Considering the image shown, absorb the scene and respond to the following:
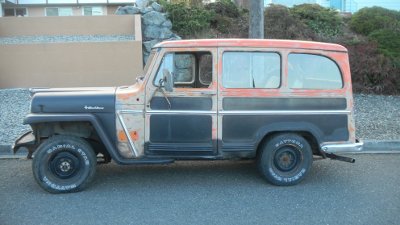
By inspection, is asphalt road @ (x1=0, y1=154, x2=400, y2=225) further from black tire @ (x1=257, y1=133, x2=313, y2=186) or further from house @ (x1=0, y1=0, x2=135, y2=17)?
house @ (x1=0, y1=0, x2=135, y2=17)

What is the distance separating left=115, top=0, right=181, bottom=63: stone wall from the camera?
46.8ft

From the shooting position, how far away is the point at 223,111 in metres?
5.81

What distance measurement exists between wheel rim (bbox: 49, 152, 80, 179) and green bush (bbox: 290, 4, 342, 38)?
10960mm

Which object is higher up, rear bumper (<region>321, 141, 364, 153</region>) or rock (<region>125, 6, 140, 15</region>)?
rock (<region>125, 6, 140, 15</region>)

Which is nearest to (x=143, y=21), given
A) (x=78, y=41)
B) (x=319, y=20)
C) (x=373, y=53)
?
(x=78, y=41)

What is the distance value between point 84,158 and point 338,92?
333cm

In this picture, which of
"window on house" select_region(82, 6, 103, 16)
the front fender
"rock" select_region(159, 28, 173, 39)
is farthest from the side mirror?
"window on house" select_region(82, 6, 103, 16)

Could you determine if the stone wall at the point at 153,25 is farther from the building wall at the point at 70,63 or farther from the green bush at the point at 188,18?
the building wall at the point at 70,63

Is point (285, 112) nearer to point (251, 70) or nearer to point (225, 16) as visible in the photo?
point (251, 70)

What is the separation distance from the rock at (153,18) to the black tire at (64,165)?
9.78 meters

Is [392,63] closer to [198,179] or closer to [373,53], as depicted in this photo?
[373,53]

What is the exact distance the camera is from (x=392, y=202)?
5398mm

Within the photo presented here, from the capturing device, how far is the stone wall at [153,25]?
14.3 m

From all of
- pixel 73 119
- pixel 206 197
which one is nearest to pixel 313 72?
pixel 206 197
